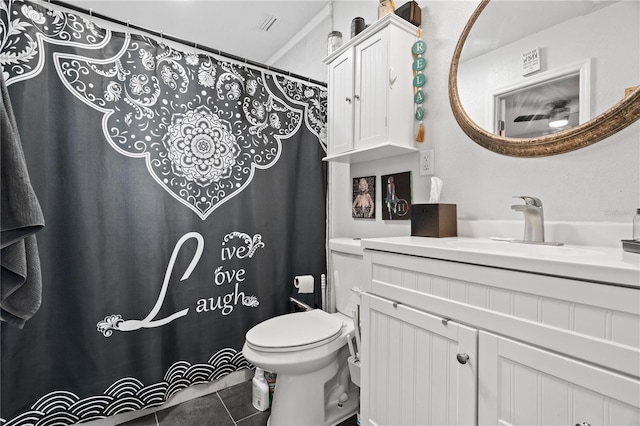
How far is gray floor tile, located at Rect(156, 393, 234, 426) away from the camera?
1.45 metres

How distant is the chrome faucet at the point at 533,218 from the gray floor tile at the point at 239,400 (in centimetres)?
150

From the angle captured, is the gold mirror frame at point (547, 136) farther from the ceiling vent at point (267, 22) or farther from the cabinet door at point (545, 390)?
the ceiling vent at point (267, 22)

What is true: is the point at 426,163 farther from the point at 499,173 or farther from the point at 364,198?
the point at 364,198

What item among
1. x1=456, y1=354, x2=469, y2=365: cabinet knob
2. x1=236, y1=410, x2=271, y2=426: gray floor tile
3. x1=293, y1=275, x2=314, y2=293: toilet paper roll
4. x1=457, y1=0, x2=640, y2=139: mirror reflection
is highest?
x1=457, y1=0, x2=640, y2=139: mirror reflection

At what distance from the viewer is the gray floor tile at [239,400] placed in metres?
1.52

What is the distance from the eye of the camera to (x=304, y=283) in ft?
5.90

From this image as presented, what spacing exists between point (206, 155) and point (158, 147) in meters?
0.23

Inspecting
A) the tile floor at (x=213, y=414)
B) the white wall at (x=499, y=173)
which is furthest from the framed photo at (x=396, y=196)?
the tile floor at (x=213, y=414)

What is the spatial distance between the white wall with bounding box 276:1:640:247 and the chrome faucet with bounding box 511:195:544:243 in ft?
0.30

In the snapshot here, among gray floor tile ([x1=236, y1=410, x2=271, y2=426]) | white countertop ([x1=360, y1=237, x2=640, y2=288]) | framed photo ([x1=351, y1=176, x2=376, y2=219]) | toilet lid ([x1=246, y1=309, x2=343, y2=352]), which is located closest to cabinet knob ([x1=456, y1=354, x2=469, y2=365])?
white countertop ([x1=360, y1=237, x2=640, y2=288])

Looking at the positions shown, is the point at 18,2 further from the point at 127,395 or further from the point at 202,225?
the point at 127,395

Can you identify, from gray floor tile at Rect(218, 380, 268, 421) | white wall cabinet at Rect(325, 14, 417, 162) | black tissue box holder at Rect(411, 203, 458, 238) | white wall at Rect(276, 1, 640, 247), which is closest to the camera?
white wall at Rect(276, 1, 640, 247)

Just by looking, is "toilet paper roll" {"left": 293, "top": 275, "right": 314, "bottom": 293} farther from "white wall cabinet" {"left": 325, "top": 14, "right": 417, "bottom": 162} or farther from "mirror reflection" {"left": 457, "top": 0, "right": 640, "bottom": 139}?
"mirror reflection" {"left": 457, "top": 0, "right": 640, "bottom": 139}

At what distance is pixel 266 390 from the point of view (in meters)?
1.56
